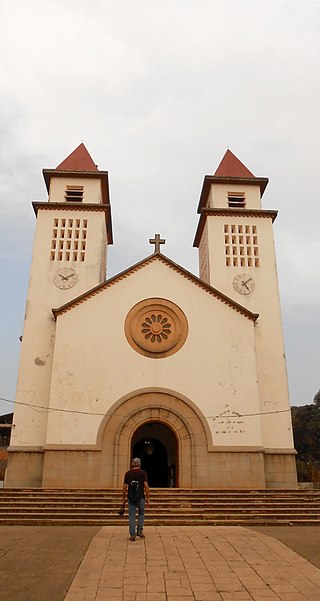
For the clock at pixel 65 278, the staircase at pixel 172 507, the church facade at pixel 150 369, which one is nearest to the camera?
the staircase at pixel 172 507

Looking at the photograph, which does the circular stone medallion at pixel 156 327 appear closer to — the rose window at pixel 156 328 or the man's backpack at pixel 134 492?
the rose window at pixel 156 328

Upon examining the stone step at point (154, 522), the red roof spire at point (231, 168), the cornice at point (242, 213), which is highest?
the red roof spire at point (231, 168)

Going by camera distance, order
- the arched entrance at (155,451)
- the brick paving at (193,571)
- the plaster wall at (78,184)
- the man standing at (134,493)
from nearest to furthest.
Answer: the brick paving at (193,571), the man standing at (134,493), the arched entrance at (155,451), the plaster wall at (78,184)

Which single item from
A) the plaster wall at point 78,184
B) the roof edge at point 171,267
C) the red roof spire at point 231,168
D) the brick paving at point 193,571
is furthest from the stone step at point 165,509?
the red roof spire at point 231,168

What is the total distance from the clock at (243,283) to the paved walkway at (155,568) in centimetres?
1438

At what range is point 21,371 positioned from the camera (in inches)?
834

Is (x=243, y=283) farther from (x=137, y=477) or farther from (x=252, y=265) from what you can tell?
(x=137, y=477)

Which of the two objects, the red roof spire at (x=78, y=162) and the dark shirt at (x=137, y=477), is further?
the red roof spire at (x=78, y=162)

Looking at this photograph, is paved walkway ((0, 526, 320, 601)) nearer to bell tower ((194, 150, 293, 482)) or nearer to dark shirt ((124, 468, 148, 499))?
dark shirt ((124, 468, 148, 499))

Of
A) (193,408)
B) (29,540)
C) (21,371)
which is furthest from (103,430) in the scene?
(29,540)

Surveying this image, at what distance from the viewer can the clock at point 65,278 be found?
2327 centimetres

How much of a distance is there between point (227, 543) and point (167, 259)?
14196 millimetres

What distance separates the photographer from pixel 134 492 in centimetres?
943

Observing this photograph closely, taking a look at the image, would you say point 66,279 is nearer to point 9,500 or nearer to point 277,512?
point 9,500
